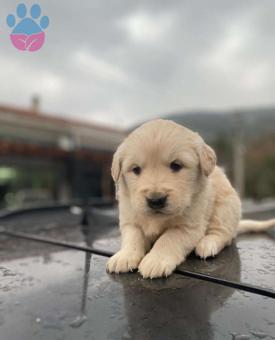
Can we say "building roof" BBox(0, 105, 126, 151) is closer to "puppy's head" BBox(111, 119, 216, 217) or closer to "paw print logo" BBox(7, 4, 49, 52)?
"paw print logo" BBox(7, 4, 49, 52)

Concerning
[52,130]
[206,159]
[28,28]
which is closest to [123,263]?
[206,159]

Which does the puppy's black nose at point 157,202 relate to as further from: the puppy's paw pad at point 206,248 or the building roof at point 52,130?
the building roof at point 52,130

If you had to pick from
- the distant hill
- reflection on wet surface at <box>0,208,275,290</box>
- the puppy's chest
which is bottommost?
reflection on wet surface at <box>0,208,275,290</box>

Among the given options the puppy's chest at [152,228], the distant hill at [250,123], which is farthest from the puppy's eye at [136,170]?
the distant hill at [250,123]

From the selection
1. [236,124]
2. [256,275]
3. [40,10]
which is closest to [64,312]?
[256,275]

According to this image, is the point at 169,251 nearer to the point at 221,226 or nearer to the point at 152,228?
the point at 152,228

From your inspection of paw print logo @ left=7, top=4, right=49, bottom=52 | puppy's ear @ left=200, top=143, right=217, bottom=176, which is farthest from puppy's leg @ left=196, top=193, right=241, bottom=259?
paw print logo @ left=7, top=4, right=49, bottom=52

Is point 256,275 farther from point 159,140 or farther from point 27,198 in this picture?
point 27,198
